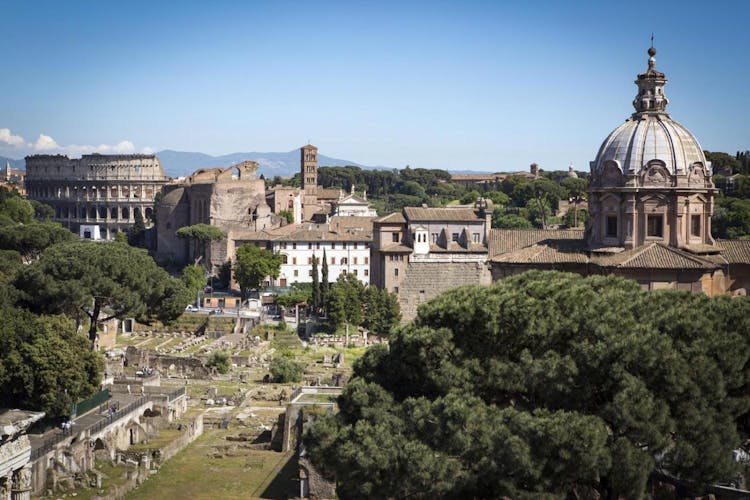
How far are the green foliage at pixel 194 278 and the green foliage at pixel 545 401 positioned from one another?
42498 millimetres

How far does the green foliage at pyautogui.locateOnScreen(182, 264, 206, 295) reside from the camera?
6059 cm

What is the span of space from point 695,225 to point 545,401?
1525cm

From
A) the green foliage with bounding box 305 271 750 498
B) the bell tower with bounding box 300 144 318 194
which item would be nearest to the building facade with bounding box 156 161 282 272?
the bell tower with bounding box 300 144 318 194

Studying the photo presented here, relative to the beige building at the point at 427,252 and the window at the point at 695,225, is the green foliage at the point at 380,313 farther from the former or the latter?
the window at the point at 695,225

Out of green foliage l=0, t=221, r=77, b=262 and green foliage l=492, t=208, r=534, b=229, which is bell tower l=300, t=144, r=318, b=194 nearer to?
green foliage l=492, t=208, r=534, b=229

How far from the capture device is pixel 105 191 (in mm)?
105500

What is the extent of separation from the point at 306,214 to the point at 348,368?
44354 millimetres

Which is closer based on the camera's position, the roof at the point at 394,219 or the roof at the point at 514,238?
the roof at the point at 514,238

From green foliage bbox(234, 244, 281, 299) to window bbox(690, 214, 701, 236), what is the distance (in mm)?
32847

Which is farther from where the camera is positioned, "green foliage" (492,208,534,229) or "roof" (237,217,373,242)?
"green foliage" (492,208,534,229)

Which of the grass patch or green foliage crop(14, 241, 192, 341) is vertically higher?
green foliage crop(14, 241, 192, 341)

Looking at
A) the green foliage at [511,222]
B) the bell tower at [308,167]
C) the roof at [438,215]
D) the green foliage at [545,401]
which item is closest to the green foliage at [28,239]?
the roof at [438,215]

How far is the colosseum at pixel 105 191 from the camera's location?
341 ft

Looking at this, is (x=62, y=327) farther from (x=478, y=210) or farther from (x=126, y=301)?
(x=478, y=210)
